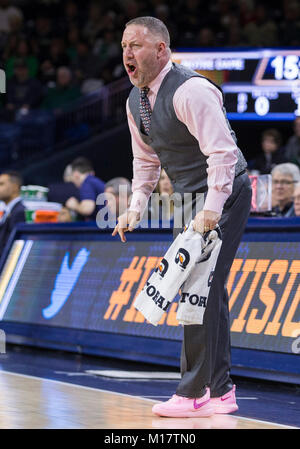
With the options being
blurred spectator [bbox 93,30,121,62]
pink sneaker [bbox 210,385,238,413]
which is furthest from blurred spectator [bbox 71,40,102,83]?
pink sneaker [bbox 210,385,238,413]

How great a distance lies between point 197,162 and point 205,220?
0.36 meters

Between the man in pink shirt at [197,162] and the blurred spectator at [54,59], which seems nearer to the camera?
the man in pink shirt at [197,162]

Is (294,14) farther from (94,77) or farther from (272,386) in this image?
(272,386)

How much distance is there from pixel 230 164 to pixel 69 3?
588 inches

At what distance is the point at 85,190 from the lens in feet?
37.1

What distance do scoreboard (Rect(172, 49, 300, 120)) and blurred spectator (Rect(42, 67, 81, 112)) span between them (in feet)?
11.9

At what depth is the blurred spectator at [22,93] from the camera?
17.3 metres

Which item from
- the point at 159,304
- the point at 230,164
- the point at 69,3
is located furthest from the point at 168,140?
the point at 69,3

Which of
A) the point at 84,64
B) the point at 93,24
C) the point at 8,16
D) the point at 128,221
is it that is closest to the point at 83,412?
the point at 128,221

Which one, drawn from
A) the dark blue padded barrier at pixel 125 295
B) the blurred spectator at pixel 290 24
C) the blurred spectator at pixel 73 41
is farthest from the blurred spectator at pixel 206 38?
the dark blue padded barrier at pixel 125 295

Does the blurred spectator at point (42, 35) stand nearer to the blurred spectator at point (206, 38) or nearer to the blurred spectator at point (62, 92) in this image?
the blurred spectator at point (62, 92)

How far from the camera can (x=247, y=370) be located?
22.7 feet

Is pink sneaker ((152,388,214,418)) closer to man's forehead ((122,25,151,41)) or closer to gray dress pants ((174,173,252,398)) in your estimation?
gray dress pants ((174,173,252,398))

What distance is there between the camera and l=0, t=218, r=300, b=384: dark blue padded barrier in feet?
22.2
